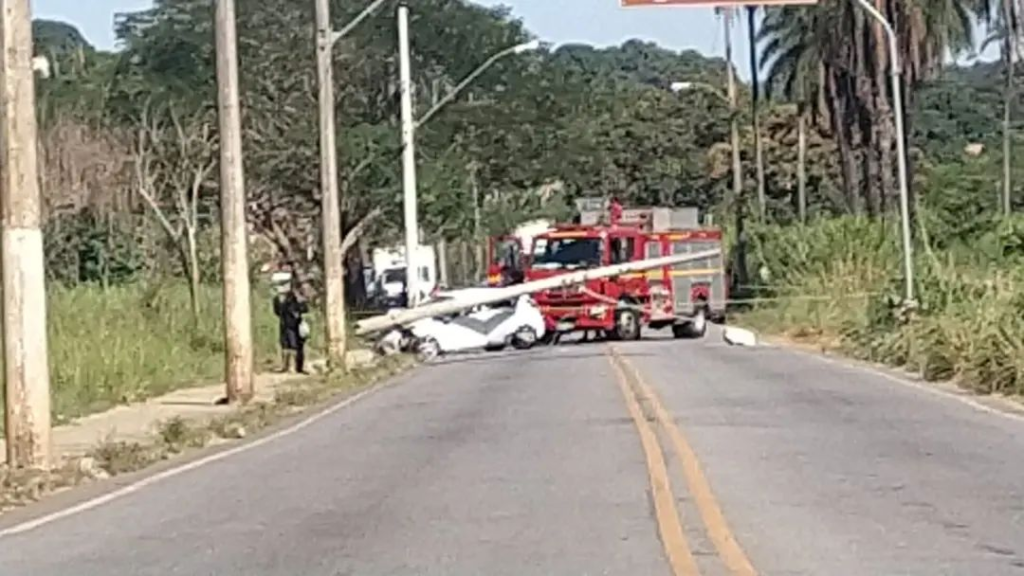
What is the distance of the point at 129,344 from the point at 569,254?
17313 millimetres

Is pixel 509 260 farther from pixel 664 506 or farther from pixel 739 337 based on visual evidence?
pixel 664 506

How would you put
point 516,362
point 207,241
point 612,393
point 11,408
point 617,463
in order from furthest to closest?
point 207,241, point 516,362, point 612,393, point 11,408, point 617,463

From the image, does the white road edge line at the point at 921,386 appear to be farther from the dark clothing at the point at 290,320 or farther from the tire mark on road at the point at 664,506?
the dark clothing at the point at 290,320

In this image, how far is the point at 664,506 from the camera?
14812mm

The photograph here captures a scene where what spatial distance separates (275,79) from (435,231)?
32.2 ft

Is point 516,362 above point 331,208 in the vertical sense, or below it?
below

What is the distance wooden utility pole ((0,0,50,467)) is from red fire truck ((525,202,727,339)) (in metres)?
30.3

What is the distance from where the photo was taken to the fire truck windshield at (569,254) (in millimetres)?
50094

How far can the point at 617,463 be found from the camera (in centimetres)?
1827

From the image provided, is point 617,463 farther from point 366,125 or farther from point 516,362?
point 366,125

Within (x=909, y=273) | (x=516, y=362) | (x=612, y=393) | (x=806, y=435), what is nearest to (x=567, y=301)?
(x=516, y=362)

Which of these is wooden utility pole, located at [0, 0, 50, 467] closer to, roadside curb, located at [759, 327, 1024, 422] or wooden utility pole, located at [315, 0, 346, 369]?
roadside curb, located at [759, 327, 1024, 422]

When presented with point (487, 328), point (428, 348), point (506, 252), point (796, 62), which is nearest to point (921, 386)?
point (428, 348)

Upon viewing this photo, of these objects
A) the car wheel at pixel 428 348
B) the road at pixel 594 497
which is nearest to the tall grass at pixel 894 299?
the road at pixel 594 497
